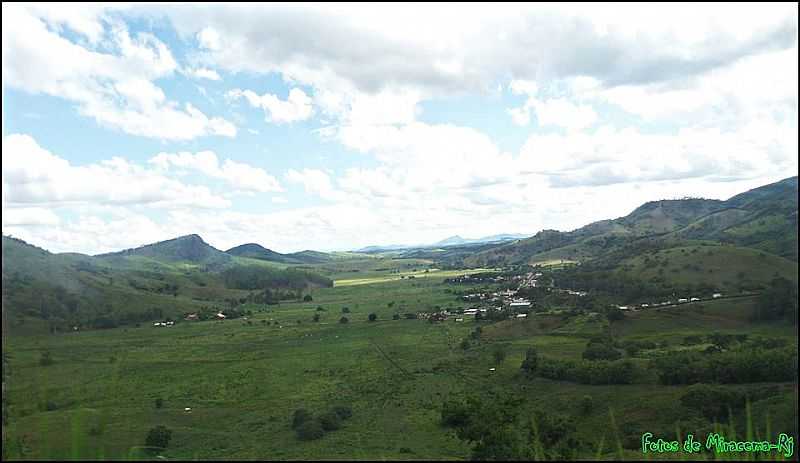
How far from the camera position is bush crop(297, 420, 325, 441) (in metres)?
70.0

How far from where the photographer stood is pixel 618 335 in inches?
4988

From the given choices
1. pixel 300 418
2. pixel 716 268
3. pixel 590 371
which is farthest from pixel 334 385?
pixel 716 268

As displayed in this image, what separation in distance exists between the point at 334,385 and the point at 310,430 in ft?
108

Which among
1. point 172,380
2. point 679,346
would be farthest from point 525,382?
point 172,380

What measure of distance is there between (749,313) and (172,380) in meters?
119

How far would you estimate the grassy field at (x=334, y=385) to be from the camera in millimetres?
61344

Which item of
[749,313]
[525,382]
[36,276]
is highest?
[36,276]

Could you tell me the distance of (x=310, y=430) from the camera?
70.8m

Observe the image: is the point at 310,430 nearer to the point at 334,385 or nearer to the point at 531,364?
the point at 334,385

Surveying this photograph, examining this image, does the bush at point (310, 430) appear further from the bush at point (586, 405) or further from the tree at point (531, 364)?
the tree at point (531, 364)

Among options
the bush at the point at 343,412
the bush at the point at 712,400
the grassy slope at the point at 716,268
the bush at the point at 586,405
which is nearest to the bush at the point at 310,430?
the bush at the point at 343,412

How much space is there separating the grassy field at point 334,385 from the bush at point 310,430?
4.28 ft

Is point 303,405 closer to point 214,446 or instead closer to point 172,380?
point 214,446

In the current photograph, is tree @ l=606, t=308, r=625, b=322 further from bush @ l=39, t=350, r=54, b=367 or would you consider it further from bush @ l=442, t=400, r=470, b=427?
bush @ l=39, t=350, r=54, b=367
